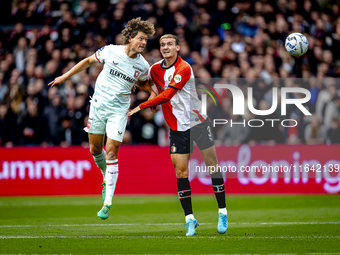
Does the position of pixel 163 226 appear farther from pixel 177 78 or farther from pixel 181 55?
pixel 181 55

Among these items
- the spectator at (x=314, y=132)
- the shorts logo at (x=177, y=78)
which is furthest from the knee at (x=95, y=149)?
the spectator at (x=314, y=132)

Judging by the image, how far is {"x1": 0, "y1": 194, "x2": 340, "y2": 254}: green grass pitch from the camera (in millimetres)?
5887

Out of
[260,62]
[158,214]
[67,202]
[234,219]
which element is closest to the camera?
[234,219]

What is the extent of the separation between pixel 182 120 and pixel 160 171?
575cm

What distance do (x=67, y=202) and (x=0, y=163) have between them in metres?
2.14

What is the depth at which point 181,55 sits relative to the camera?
13703 mm

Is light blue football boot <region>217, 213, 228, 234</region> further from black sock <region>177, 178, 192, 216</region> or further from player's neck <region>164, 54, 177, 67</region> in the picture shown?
player's neck <region>164, 54, 177, 67</region>

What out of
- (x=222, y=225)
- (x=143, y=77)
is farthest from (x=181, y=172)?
(x=143, y=77)

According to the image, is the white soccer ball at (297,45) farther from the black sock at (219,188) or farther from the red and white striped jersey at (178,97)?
the black sock at (219,188)

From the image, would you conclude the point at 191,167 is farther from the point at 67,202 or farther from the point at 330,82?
the point at 330,82

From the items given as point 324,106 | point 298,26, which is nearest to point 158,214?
point 324,106

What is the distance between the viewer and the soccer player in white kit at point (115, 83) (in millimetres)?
7387

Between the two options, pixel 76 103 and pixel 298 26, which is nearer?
pixel 76 103

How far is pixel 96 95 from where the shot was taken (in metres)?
7.83
